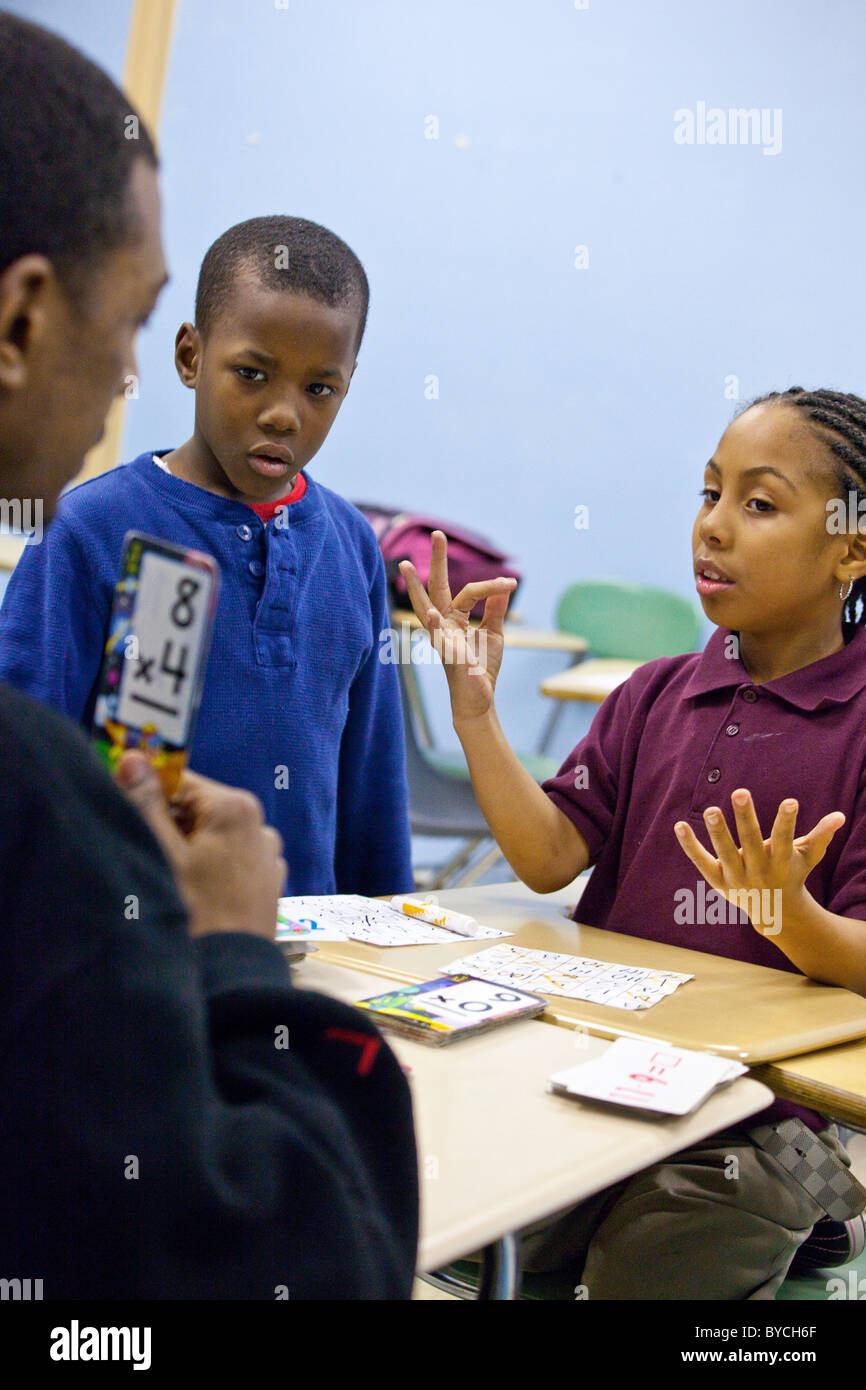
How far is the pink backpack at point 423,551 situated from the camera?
3635 mm

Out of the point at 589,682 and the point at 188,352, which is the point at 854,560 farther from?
the point at 589,682

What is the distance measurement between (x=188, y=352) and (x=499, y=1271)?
1.13 m

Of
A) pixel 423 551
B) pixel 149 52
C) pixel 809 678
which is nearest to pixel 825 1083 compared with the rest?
pixel 809 678

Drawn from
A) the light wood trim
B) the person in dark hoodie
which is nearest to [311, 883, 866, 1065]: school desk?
the person in dark hoodie

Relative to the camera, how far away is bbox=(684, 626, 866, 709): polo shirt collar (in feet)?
4.85

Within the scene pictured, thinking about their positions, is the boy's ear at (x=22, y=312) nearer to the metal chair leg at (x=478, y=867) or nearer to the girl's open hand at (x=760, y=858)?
the girl's open hand at (x=760, y=858)

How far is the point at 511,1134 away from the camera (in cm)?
81

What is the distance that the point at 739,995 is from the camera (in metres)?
1.21

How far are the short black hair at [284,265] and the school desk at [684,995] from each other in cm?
75

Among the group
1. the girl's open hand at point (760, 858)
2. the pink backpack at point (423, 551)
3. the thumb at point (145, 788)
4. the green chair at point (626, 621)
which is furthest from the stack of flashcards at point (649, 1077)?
the green chair at point (626, 621)

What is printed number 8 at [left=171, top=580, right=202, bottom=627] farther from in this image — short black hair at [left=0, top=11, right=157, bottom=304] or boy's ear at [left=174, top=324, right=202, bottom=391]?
boy's ear at [left=174, top=324, right=202, bottom=391]

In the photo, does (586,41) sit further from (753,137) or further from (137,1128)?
(137,1128)

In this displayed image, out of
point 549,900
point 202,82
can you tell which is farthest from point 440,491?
point 549,900

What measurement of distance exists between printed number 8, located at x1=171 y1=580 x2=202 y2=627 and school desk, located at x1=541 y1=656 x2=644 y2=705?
2.06 metres
